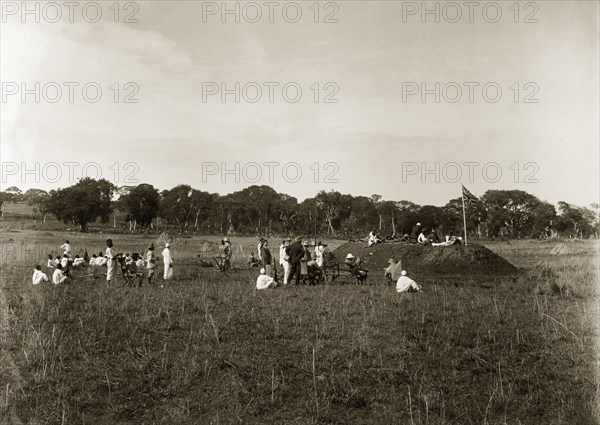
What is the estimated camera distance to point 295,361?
9812mm

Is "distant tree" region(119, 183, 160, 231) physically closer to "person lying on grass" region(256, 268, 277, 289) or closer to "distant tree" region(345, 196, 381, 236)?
"distant tree" region(345, 196, 381, 236)

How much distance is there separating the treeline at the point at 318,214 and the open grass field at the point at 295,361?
64.4 metres

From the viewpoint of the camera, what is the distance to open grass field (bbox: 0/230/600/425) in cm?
826

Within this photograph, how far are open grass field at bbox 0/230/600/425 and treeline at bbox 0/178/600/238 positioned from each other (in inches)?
2534

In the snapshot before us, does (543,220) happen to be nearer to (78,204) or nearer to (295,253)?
(78,204)

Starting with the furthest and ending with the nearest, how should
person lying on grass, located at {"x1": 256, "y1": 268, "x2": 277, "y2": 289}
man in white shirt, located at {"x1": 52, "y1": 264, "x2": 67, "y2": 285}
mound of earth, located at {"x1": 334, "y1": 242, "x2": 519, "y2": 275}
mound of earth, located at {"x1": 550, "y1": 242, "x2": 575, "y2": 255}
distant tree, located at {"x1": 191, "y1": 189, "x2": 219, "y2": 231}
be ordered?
distant tree, located at {"x1": 191, "y1": 189, "x2": 219, "y2": 231} → mound of earth, located at {"x1": 550, "y1": 242, "x2": 575, "y2": 255} → mound of earth, located at {"x1": 334, "y1": 242, "x2": 519, "y2": 275} → man in white shirt, located at {"x1": 52, "y1": 264, "x2": 67, "y2": 285} → person lying on grass, located at {"x1": 256, "y1": 268, "x2": 277, "y2": 289}

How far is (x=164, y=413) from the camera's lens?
8086 millimetres

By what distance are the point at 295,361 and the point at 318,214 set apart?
269 feet

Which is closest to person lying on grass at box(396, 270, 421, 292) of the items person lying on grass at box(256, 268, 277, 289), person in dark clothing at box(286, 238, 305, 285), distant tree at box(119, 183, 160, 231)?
person in dark clothing at box(286, 238, 305, 285)

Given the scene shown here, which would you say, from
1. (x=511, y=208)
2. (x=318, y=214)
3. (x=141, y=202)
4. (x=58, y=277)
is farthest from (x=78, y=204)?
(x=511, y=208)

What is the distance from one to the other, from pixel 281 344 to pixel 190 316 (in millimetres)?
3083

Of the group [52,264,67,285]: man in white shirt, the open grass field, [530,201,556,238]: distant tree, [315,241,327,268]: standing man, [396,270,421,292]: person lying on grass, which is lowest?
the open grass field

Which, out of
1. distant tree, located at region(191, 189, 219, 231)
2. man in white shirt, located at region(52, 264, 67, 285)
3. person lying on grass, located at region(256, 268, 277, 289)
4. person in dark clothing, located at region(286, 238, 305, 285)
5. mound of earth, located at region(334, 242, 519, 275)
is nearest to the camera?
person lying on grass, located at region(256, 268, 277, 289)

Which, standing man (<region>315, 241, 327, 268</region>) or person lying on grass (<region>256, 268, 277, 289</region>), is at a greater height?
standing man (<region>315, 241, 327, 268</region>)
